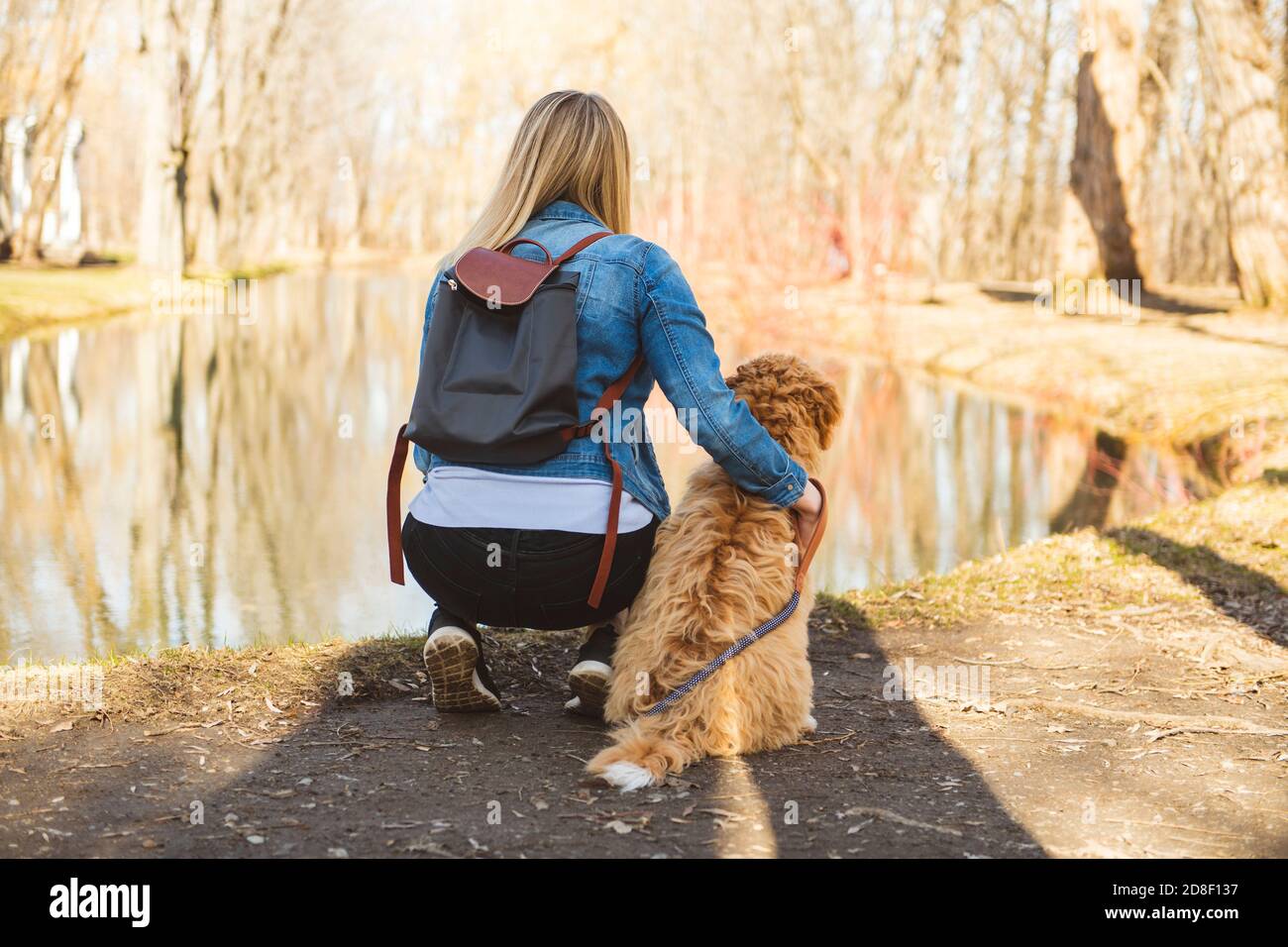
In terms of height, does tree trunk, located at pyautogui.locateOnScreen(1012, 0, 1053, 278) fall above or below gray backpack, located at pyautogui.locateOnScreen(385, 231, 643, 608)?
above

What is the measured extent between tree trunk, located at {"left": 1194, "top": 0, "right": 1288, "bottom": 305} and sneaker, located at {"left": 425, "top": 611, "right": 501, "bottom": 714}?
50.2 feet

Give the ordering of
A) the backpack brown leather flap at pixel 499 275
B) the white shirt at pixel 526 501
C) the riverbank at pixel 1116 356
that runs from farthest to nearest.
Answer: the riverbank at pixel 1116 356, the white shirt at pixel 526 501, the backpack brown leather flap at pixel 499 275

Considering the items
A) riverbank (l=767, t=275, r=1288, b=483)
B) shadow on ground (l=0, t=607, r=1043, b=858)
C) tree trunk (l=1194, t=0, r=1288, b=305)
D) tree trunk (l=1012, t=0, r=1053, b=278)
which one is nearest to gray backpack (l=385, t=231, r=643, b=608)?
shadow on ground (l=0, t=607, r=1043, b=858)

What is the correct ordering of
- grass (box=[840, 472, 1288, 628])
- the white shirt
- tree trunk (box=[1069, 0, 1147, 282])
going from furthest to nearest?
tree trunk (box=[1069, 0, 1147, 282]), grass (box=[840, 472, 1288, 628]), the white shirt

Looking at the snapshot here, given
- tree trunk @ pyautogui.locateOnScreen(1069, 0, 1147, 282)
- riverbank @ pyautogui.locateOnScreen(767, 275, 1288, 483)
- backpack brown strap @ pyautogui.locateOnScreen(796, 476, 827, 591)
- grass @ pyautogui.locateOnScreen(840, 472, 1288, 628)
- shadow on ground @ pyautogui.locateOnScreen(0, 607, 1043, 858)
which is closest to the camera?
shadow on ground @ pyautogui.locateOnScreen(0, 607, 1043, 858)

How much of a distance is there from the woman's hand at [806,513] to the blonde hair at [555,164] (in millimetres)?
1099

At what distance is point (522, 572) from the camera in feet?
12.1

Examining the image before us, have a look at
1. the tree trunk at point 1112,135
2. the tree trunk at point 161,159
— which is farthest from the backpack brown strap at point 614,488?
the tree trunk at point 161,159

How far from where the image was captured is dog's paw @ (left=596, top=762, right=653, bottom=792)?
343cm

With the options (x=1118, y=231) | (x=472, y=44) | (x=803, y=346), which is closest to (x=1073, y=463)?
(x=803, y=346)

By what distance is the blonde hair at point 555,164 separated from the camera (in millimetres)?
3789

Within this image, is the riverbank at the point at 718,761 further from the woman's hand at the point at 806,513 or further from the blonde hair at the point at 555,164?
the blonde hair at the point at 555,164

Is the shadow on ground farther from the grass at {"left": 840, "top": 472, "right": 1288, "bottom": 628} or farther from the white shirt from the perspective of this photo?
the grass at {"left": 840, "top": 472, "right": 1288, "bottom": 628}
